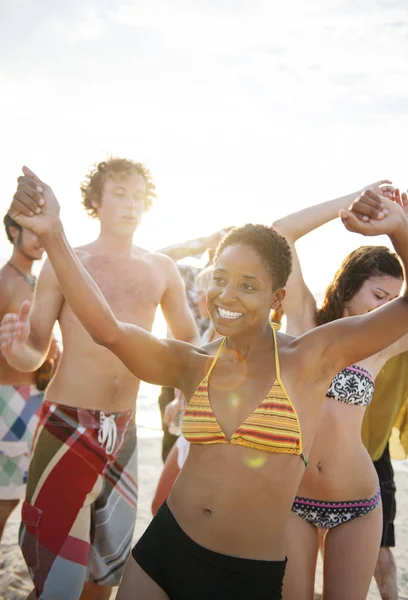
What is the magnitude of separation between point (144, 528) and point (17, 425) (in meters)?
1.67

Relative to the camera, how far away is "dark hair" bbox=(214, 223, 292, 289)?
2.73 m

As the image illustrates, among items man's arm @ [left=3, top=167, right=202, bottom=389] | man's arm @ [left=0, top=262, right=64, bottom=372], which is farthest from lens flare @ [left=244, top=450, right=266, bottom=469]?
man's arm @ [left=0, top=262, right=64, bottom=372]

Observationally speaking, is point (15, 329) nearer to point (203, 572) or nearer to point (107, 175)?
point (203, 572)

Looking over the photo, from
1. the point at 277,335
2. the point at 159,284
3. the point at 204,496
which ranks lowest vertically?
the point at 204,496

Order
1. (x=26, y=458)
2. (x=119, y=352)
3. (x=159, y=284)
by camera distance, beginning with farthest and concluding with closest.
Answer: (x=26, y=458) → (x=159, y=284) → (x=119, y=352)

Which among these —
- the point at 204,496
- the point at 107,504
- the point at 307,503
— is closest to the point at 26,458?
the point at 107,504

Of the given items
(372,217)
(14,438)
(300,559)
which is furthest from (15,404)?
(372,217)

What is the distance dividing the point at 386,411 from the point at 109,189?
2.49m

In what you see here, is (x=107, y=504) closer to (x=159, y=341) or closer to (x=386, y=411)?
(x=159, y=341)

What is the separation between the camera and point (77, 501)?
371cm

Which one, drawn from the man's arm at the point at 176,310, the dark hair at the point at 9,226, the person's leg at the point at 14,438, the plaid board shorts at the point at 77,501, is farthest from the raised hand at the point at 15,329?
the dark hair at the point at 9,226

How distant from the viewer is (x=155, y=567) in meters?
2.54

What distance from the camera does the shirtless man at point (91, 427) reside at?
3629mm

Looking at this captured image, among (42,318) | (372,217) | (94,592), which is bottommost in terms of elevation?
(94,592)
